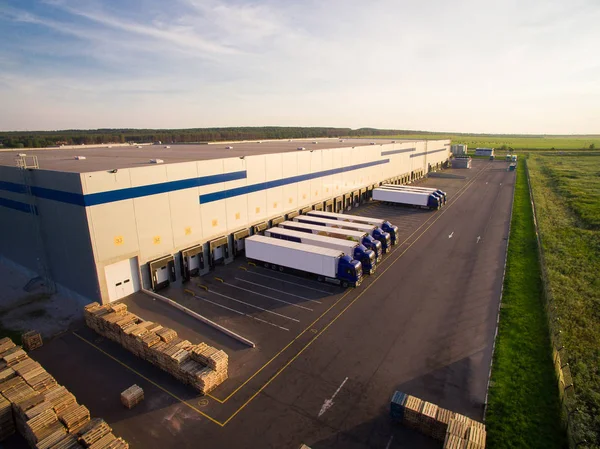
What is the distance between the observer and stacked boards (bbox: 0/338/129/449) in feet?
45.6

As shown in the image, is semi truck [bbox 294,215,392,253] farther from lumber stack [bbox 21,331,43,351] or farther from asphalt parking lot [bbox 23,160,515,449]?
lumber stack [bbox 21,331,43,351]

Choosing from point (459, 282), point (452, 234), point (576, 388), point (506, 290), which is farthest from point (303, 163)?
point (576, 388)

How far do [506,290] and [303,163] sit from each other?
25987 millimetres

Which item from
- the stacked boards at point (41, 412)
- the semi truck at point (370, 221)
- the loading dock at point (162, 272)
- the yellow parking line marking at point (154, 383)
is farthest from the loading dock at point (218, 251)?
the stacked boards at point (41, 412)

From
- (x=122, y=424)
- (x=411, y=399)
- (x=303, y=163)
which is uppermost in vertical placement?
(x=303, y=163)

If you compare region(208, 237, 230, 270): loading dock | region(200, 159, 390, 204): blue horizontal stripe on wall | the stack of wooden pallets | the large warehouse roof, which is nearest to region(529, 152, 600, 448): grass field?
the stack of wooden pallets

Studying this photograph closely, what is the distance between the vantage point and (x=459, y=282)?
95.3 feet

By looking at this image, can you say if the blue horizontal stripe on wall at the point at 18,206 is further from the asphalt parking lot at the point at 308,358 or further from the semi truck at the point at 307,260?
the semi truck at the point at 307,260

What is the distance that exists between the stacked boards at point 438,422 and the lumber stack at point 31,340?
20265 mm

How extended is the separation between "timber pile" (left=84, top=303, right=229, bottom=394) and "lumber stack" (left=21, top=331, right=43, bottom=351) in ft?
8.83

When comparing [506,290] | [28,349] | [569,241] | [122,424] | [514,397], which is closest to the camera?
[122,424]

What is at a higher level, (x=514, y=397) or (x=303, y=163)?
(x=303, y=163)

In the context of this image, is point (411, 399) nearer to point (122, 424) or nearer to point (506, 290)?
point (122, 424)

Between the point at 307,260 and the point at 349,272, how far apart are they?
3641 mm
